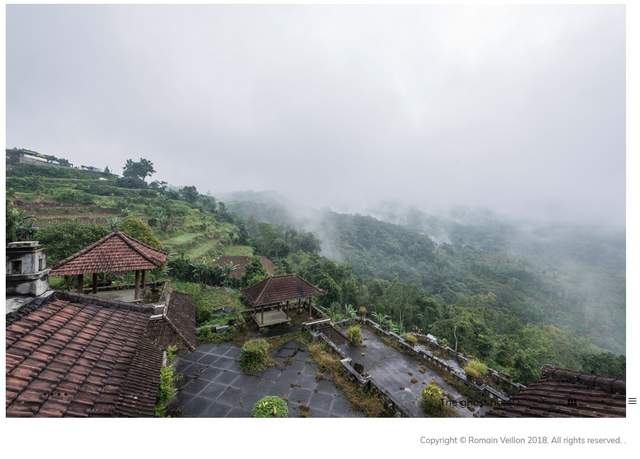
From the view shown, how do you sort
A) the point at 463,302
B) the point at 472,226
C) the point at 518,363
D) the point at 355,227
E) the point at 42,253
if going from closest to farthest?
the point at 42,253 < the point at 518,363 < the point at 463,302 < the point at 355,227 < the point at 472,226

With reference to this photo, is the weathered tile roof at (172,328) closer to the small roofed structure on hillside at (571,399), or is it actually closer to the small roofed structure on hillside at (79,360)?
the small roofed structure on hillside at (79,360)

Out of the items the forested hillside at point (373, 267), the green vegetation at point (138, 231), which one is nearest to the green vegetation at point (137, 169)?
the forested hillside at point (373, 267)

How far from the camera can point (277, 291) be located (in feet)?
48.9

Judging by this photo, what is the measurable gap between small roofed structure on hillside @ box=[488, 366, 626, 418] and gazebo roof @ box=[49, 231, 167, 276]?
9.94 meters

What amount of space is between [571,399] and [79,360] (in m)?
7.24

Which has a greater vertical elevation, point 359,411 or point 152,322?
point 152,322

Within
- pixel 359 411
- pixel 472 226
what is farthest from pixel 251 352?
pixel 472 226

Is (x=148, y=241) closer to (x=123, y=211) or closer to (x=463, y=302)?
(x=123, y=211)

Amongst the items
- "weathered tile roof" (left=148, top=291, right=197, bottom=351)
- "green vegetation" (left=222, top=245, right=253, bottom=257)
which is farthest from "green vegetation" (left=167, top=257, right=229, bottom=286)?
"weathered tile roof" (left=148, top=291, right=197, bottom=351)

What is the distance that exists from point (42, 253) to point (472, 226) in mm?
150225

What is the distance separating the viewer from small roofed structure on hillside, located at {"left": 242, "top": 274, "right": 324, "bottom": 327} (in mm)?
14310

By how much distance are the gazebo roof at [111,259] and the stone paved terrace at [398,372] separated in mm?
9364
